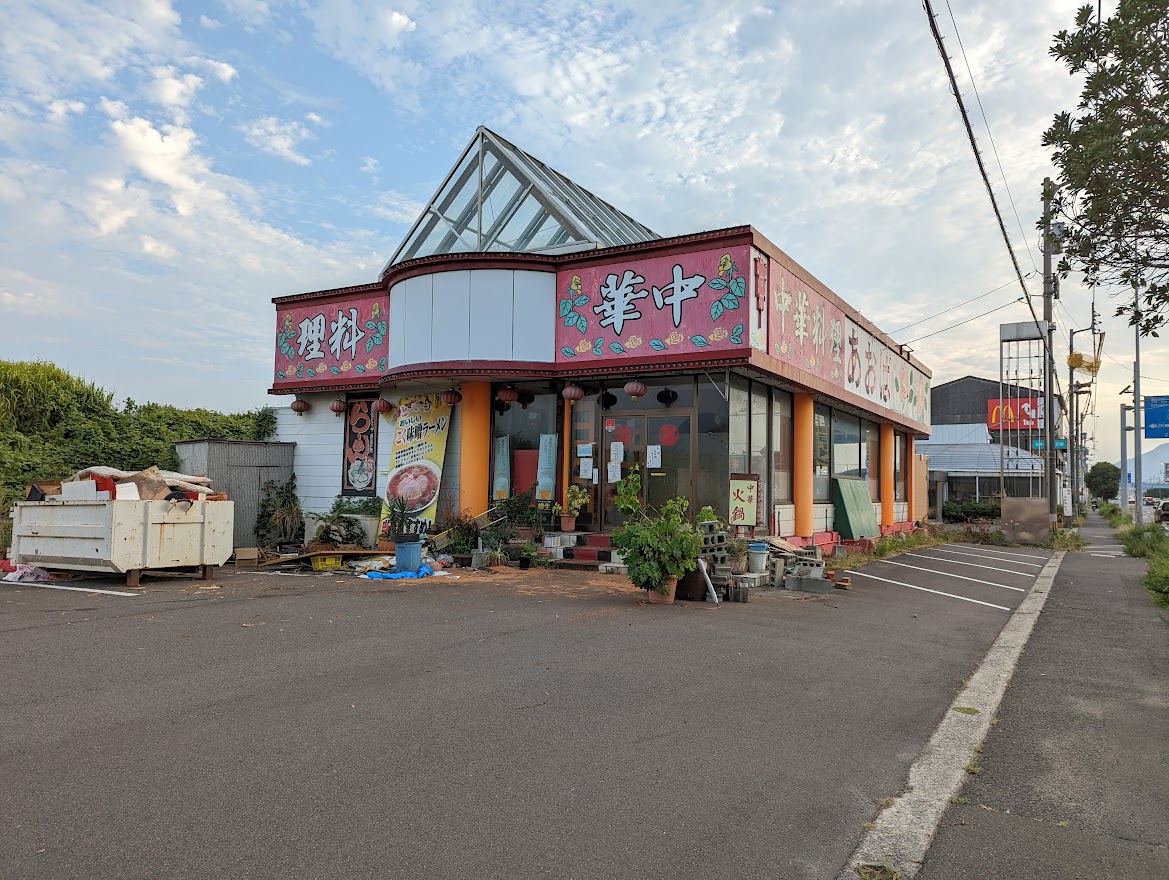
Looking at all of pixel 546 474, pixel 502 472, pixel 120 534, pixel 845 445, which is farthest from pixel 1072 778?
pixel 845 445

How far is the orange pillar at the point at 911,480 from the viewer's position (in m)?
25.0

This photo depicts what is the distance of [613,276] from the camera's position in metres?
13.6

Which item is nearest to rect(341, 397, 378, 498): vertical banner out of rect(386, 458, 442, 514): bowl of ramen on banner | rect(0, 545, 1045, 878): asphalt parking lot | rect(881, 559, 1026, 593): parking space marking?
rect(386, 458, 442, 514): bowl of ramen on banner

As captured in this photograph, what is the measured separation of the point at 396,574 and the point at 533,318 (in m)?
5.06

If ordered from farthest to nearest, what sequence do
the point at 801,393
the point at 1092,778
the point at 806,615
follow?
1. the point at 801,393
2. the point at 806,615
3. the point at 1092,778

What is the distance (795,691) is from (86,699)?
16.5ft

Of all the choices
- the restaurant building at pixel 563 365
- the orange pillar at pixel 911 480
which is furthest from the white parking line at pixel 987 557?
the restaurant building at pixel 563 365

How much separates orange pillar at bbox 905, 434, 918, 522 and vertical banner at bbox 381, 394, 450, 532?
53.9ft

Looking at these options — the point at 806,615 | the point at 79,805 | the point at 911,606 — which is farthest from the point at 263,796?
the point at 911,606

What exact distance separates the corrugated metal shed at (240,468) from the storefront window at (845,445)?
12811mm

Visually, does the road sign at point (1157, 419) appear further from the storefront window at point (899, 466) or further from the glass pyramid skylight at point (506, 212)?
the glass pyramid skylight at point (506, 212)

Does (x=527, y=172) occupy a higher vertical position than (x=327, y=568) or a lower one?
higher

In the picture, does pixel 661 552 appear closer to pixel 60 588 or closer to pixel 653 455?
pixel 653 455

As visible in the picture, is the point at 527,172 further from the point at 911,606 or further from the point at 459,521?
the point at 911,606
